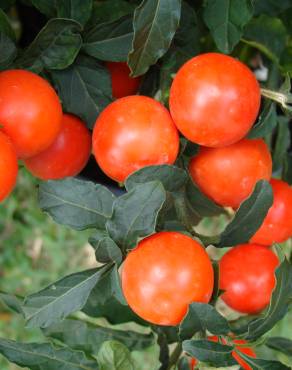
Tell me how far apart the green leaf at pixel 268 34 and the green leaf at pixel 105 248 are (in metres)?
0.38

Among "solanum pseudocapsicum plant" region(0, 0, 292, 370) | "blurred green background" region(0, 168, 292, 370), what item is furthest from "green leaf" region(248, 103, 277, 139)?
"blurred green background" region(0, 168, 292, 370)

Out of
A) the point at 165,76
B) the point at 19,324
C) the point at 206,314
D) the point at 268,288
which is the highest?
the point at 165,76

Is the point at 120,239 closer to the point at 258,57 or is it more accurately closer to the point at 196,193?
the point at 196,193

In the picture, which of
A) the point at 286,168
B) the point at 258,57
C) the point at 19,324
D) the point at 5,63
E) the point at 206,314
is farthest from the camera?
the point at 19,324

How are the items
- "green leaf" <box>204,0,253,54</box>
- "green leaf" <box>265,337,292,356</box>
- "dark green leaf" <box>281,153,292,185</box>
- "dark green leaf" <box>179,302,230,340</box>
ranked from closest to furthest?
"dark green leaf" <box>179,302,230,340</box> < "green leaf" <box>204,0,253,54</box> < "green leaf" <box>265,337,292,356</box> < "dark green leaf" <box>281,153,292,185</box>

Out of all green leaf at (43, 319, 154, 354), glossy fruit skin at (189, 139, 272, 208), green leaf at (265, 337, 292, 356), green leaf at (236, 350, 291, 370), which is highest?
glossy fruit skin at (189, 139, 272, 208)

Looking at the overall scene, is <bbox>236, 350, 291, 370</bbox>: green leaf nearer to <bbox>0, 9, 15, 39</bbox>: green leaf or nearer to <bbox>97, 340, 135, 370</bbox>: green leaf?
<bbox>97, 340, 135, 370</bbox>: green leaf

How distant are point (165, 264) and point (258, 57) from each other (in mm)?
595

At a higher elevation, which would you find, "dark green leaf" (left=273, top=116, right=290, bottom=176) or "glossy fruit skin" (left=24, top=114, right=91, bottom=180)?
"glossy fruit skin" (left=24, top=114, right=91, bottom=180)

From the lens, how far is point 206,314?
52cm

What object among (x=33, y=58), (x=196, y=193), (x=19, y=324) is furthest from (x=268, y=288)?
(x=19, y=324)

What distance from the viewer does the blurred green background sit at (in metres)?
1.49

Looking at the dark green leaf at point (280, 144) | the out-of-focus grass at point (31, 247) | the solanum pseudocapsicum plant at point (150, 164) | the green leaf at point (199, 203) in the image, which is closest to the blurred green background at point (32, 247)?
the out-of-focus grass at point (31, 247)

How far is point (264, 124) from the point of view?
0.60 m
